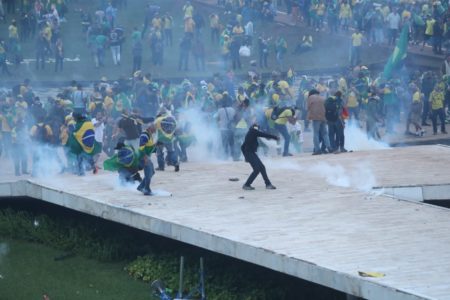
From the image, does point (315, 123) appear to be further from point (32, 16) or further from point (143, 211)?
point (32, 16)

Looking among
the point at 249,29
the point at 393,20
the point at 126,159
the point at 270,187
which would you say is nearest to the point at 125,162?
the point at 126,159

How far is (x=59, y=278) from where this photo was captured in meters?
18.5

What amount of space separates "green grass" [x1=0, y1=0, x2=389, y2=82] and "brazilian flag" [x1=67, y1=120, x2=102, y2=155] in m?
12.9

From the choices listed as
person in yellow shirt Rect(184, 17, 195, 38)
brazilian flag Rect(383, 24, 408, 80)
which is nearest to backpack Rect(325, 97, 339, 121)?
brazilian flag Rect(383, 24, 408, 80)

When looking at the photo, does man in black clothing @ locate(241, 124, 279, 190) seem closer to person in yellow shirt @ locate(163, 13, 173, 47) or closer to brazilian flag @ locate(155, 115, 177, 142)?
brazilian flag @ locate(155, 115, 177, 142)

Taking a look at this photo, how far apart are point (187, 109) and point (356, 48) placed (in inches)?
436

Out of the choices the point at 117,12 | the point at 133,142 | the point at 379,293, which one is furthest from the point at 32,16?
the point at 379,293

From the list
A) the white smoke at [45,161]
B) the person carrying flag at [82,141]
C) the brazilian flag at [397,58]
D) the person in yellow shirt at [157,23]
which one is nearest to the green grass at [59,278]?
the person carrying flag at [82,141]

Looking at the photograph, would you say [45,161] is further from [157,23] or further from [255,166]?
[157,23]

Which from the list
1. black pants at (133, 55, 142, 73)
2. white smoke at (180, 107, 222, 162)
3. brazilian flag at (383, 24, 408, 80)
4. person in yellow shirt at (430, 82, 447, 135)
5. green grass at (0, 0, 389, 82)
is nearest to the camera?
white smoke at (180, 107, 222, 162)

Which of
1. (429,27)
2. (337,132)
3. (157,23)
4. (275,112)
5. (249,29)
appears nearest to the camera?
(337,132)

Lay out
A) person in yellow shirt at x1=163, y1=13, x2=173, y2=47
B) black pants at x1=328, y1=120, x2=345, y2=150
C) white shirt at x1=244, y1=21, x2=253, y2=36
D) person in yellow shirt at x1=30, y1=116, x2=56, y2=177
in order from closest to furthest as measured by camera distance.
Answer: person in yellow shirt at x1=30, y1=116, x2=56, y2=177
black pants at x1=328, y1=120, x2=345, y2=150
person in yellow shirt at x1=163, y1=13, x2=173, y2=47
white shirt at x1=244, y1=21, x2=253, y2=36

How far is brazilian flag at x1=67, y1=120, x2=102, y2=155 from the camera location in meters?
21.1

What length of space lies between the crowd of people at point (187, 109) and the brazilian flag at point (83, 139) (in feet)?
0.07
